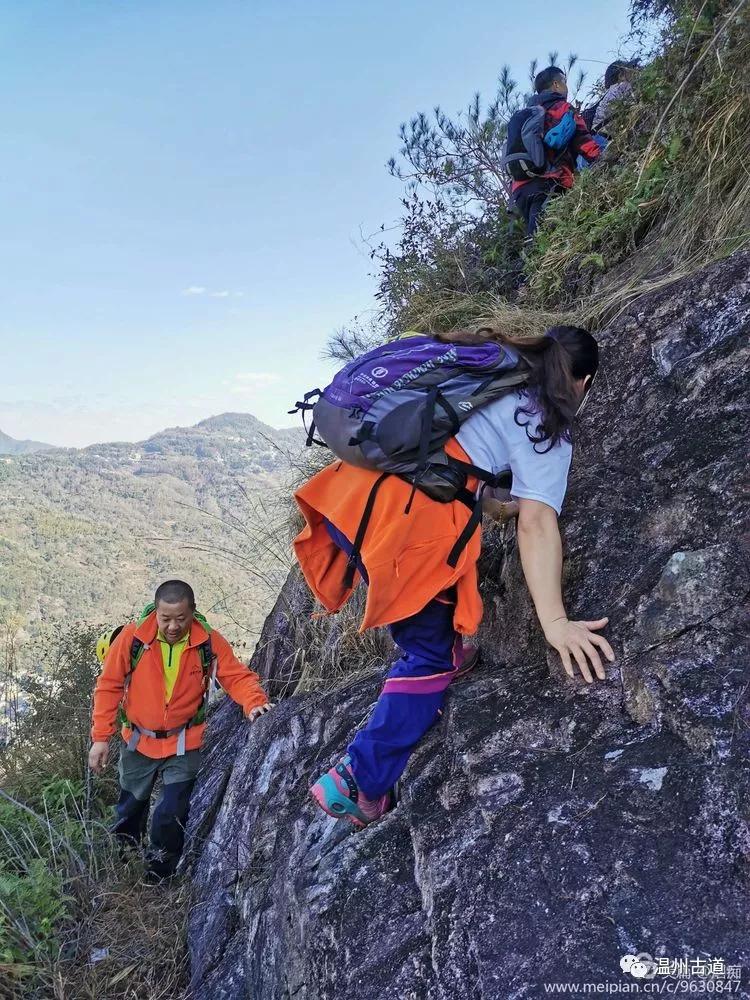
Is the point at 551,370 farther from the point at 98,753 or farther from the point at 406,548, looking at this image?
the point at 98,753

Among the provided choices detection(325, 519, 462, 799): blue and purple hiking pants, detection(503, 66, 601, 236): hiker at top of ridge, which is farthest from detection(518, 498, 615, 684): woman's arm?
detection(503, 66, 601, 236): hiker at top of ridge

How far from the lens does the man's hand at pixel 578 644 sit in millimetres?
2191

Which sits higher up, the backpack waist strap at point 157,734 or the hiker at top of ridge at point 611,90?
the hiker at top of ridge at point 611,90

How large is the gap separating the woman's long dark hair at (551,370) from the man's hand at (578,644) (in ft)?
1.96

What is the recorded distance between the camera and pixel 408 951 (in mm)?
2084

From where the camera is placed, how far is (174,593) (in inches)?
168

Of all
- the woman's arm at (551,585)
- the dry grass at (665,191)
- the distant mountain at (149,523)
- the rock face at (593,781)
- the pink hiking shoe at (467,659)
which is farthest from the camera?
the distant mountain at (149,523)

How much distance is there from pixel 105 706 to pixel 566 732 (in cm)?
312

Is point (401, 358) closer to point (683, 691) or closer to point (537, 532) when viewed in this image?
point (537, 532)

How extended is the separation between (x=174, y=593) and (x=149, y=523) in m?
65.2

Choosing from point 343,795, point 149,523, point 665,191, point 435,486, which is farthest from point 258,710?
point 149,523

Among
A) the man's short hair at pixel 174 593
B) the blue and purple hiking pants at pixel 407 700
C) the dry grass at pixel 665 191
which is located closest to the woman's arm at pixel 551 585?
the blue and purple hiking pants at pixel 407 700

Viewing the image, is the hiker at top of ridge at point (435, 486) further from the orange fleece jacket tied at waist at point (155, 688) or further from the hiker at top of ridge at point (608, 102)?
the hiker at top of ridge at point (608, 102)

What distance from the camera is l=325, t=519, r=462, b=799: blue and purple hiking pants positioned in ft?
8.02
